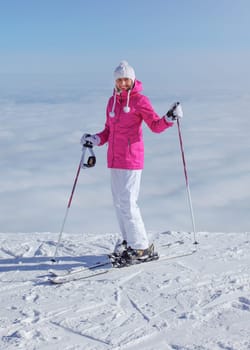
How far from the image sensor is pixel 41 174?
28.7m

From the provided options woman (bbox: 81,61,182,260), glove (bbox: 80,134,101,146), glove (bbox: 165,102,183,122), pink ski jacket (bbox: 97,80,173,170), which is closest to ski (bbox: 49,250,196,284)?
woman (bbox: 81,61,182,260)

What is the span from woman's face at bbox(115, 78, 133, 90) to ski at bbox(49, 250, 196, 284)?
157 cm

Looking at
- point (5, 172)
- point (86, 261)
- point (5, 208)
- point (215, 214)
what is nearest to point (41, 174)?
point (5, 172)

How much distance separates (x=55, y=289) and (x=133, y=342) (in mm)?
1105

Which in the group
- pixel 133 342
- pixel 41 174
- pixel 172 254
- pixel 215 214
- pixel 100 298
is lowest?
pixel 133 342

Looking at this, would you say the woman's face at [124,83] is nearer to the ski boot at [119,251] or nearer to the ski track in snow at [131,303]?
the ski boot at [119,251]

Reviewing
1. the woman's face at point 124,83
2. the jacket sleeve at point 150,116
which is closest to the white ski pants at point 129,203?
the jacket sleeve at point 150,116

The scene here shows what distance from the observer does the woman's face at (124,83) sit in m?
4.35

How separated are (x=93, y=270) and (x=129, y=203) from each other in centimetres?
67

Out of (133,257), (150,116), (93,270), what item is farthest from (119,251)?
(150,116)

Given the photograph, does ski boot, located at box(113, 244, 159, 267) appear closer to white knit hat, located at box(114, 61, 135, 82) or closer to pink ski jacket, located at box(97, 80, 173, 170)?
pink ski jacket, located at box(97, 80, 173, 170)

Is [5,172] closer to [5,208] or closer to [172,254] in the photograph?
[5,208]

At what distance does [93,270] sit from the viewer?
4.28 m

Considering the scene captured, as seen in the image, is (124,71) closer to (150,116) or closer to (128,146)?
(150,116)
